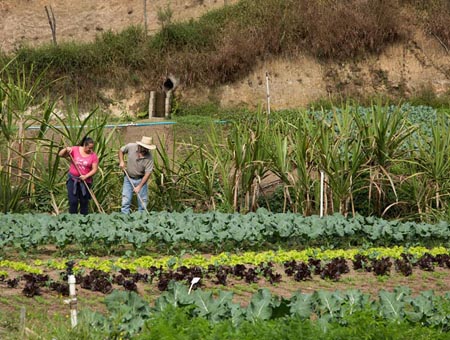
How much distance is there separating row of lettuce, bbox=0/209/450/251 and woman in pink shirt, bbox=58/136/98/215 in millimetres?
961

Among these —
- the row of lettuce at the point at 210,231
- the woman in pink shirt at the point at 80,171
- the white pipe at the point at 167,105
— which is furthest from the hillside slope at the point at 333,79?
the row of lettuce at the point at 210,231

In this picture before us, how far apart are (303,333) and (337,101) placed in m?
19.8

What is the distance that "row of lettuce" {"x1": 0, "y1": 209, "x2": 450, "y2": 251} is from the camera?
950cm

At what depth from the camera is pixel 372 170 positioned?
1162 centimetres

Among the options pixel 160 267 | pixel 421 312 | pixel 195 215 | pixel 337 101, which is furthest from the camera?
pixel 337 101

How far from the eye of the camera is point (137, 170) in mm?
11719

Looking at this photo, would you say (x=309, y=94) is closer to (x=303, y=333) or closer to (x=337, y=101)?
(x=337, y=101)

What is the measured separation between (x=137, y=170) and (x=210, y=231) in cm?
225

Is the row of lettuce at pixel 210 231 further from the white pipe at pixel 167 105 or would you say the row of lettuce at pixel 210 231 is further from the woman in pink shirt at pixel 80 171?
the white pipe at pixel 167 105

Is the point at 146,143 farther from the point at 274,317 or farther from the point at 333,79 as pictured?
the point at 333,79

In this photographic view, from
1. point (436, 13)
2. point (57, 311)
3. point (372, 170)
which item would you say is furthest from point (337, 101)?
point (57, 311)

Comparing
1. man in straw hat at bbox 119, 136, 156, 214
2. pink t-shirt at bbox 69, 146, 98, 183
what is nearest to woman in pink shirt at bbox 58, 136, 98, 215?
pink t-shirt at bbox 69, 146, 98, 183

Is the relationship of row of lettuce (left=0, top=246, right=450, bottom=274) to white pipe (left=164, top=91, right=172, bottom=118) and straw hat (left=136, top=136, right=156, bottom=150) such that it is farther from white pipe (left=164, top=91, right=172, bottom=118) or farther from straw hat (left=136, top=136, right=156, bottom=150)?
white pipe (left=164, top=91, right=172, bottom=118)

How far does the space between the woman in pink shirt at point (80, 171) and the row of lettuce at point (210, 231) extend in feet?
3.15
